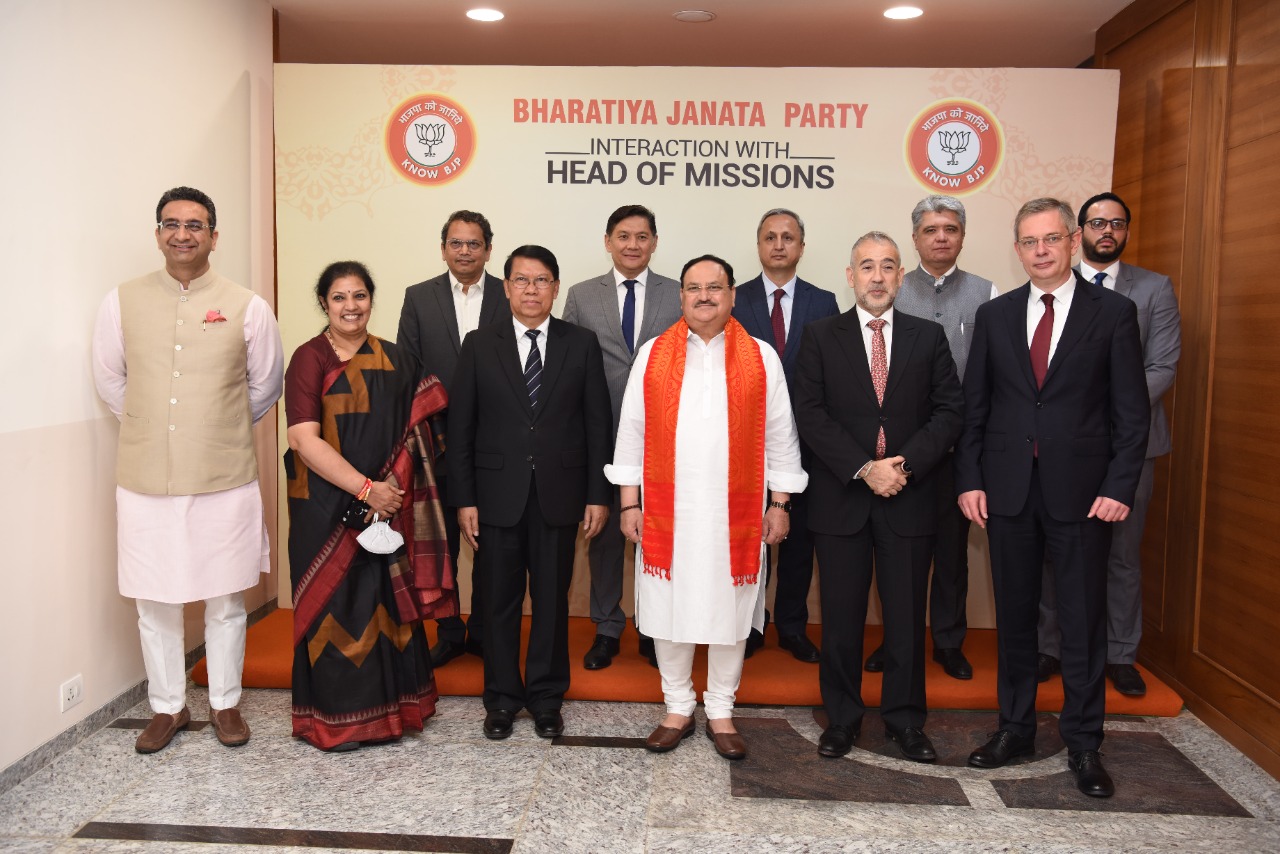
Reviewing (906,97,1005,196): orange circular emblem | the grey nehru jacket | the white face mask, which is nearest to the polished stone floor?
the white face mask

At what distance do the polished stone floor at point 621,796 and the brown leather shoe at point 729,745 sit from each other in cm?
4

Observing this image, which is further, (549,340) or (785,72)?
(785,72)

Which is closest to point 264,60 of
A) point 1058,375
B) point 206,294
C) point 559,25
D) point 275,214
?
point 275,214

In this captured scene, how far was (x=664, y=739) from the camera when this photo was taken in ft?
11.7

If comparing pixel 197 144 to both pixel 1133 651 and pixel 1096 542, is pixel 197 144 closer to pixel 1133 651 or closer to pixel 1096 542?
pixel 1096 542

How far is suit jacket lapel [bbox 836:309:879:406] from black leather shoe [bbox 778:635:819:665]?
53.4 inches

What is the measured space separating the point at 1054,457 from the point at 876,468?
578 millimetres

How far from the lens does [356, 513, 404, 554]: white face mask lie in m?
3.48

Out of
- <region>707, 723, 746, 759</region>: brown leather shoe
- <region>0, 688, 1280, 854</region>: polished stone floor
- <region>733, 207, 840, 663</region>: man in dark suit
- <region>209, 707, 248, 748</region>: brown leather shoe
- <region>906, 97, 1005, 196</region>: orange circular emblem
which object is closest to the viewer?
<region>0, 688, 1280, 854</region>: polished stone floor

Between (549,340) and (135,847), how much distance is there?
2.06 m

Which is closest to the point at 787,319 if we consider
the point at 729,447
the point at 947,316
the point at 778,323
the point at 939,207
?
the point at 778,323

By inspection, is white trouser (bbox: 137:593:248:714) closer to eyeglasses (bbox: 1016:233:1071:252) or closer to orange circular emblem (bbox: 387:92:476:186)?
orange circular emblem (bbox: 387:92:476:186)

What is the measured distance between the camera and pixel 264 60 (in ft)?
16.5

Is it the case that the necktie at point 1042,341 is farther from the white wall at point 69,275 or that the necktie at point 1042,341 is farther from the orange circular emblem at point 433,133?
the white wall at point 69,275
